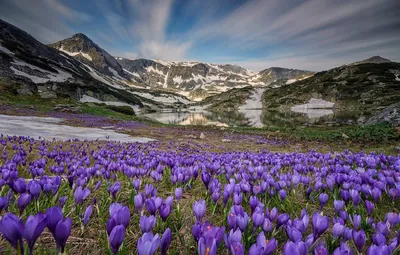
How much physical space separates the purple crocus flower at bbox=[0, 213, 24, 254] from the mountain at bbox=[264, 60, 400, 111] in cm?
14701

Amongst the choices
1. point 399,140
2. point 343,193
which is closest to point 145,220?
point 343,193

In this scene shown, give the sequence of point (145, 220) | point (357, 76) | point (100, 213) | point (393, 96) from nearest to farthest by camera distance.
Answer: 1. point (145, 220)
2. point (100, 213)
3. point (393, 96)
4. point (357, 76)

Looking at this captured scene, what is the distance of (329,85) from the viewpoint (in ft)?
559

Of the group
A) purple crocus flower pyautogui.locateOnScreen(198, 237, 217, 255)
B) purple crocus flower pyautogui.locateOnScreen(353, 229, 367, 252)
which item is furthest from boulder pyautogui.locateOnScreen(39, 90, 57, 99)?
purple crocus flower pyautogui.locateOnScreen(353, 229, 367, 252)

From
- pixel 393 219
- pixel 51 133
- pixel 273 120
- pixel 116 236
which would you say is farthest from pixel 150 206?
pixel 273 120

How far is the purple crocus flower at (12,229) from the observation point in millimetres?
1282

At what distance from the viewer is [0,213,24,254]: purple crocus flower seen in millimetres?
1282

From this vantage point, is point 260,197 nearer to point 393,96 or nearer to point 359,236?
point 359,236

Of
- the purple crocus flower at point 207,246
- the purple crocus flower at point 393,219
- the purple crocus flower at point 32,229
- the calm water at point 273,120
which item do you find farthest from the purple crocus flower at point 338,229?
the calm water at point 273,120

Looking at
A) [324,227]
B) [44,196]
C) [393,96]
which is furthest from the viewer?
[393,96]

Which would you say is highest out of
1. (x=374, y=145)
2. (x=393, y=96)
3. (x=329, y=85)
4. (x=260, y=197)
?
(x=329, y=85)

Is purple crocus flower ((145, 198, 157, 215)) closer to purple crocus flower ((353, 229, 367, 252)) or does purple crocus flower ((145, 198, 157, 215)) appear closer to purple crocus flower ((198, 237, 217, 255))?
purple crocus flower ((198, 237, 217, 255))

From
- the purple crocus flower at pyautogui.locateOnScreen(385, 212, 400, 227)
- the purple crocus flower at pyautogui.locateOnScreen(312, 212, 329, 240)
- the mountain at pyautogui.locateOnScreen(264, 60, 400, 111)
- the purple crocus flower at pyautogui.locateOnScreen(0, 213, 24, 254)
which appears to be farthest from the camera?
the mountain at pyautogui.locateOnScreen(264, 60, 400, 111)

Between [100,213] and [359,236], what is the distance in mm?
2365
